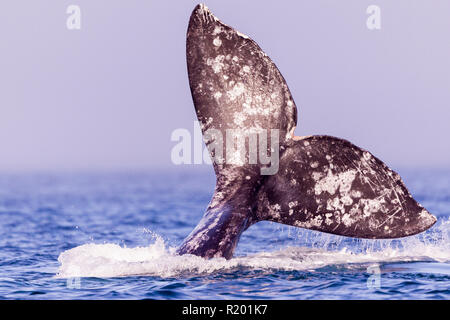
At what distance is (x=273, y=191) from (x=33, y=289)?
141 inches

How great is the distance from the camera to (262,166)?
10203 mm

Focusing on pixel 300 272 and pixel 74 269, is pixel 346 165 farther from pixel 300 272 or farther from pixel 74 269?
pixel 74 269

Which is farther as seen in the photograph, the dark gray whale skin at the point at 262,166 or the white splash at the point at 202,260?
the white splash at the point at 202,260

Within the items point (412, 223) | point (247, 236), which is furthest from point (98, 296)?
point (247, 236)

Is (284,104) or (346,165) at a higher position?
(284,104)

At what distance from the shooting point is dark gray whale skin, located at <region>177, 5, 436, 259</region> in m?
9.48

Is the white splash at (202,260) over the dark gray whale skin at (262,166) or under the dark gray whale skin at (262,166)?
under

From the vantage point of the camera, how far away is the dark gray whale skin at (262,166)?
9477 millimetres

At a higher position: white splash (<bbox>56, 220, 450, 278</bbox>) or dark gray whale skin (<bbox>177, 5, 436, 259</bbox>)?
dark gray whale skin (<bbox>177, 5, 436, 259</bbox>)

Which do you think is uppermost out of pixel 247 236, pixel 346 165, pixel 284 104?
pixel 284 104

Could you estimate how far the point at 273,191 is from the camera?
33.1 feet
